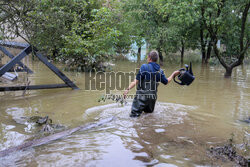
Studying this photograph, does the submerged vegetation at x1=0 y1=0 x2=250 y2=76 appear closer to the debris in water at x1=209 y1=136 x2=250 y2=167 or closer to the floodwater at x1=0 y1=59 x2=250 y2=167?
the floodwater at x1=0 y1=59 x2=250 y2=167

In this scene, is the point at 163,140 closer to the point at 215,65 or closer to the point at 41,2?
the point at 41,2

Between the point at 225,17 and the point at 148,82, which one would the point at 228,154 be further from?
the point at 225,17

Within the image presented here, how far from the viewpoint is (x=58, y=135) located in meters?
4.29

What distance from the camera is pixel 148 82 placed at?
5.23 meters

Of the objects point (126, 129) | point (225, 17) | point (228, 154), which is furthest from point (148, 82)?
point (225, 17)

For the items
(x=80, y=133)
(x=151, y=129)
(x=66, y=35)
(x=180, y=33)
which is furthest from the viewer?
(x=180, y=33)

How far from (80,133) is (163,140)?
1.60 metres

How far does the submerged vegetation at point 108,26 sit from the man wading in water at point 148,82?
10.2ft

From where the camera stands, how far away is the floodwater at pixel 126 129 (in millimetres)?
3551

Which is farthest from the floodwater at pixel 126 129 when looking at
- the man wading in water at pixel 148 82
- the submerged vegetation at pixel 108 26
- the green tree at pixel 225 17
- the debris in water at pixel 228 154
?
the green tree at pixel 225 17

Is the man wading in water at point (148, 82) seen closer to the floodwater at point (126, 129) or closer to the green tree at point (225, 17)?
the floodwater at point (126, 129)

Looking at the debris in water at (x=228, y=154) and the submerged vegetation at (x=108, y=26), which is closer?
the debris in water at (x=228, y=154)

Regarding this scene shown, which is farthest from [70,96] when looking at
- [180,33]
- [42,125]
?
[180,33]

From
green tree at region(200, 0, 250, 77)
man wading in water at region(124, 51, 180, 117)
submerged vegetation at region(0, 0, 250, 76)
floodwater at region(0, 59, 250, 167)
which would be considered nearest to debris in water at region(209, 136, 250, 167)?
floodwater at region(0, 59, 250, 167)
